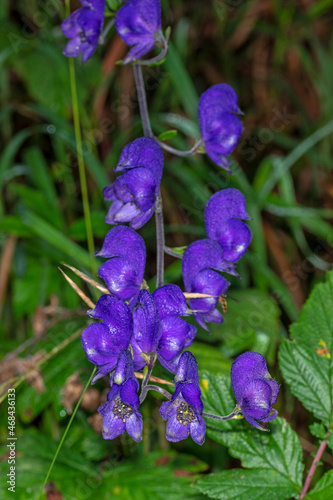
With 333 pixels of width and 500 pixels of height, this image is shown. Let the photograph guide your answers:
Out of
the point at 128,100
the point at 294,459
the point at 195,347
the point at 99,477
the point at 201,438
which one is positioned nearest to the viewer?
the point at 201,438

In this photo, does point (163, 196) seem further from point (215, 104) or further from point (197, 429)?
point (197, 429)

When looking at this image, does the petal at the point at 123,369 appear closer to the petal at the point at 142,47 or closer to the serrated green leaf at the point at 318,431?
the serrated green leaf at the point at 318,431

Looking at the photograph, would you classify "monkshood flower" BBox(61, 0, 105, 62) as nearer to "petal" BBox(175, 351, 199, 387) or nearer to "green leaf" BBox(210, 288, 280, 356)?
"petal" BBox(175, 351, 199, 387)

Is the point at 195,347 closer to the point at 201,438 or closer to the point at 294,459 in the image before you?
the point at 294,459

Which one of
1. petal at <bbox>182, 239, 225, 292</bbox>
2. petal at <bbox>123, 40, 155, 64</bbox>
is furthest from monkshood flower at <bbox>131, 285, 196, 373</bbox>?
petal at <bbox>123, 40, 155, 64</bbox>

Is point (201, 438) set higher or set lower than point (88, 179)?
higher

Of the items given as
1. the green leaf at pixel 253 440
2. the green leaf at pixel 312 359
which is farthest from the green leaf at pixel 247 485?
the green leaf at pixel 312 359

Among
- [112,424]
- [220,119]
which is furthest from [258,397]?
[220,119]

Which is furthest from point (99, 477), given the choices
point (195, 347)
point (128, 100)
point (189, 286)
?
point (128, 100)
